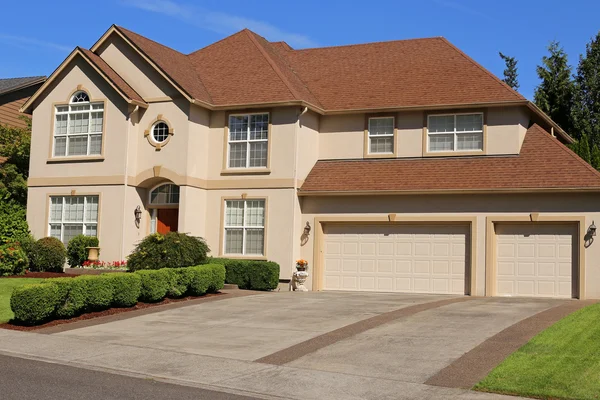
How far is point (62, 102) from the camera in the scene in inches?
1064

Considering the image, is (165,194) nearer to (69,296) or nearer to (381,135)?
(381,135)

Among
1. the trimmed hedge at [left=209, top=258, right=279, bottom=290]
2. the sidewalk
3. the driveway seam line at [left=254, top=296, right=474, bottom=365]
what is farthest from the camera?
the trimmed hedge at [left=209, top=258, right=279, bottom=290]

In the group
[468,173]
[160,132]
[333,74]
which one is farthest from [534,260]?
[160,132]

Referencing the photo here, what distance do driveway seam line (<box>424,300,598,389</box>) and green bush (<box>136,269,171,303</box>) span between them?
343 inches

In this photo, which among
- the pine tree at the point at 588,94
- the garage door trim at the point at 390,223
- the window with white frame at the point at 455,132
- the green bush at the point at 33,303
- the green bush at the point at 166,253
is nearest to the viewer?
the green bush at the point at 33,303

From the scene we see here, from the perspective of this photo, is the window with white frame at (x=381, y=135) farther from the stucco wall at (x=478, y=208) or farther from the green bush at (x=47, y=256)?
the green bush at (x=47, y=256)

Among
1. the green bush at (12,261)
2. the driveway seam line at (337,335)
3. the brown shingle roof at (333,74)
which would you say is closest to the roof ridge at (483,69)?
the brown shingle roof at (333,74)

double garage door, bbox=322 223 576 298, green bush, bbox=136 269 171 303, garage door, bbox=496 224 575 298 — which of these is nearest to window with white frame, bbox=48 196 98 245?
green bush, bbox=136 269 171 303

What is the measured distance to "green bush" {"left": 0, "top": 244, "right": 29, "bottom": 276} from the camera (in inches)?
951

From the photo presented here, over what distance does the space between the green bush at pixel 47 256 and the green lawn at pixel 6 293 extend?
234cm

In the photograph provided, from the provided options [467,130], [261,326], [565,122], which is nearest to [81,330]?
A: [261,326]

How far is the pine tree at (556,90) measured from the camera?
133ft

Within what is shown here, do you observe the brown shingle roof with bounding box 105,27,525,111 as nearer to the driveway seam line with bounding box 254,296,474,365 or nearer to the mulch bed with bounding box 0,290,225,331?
the mulch bed with bounding box 0,290,225,331

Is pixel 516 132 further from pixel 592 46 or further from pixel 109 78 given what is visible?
pixel 592 46
